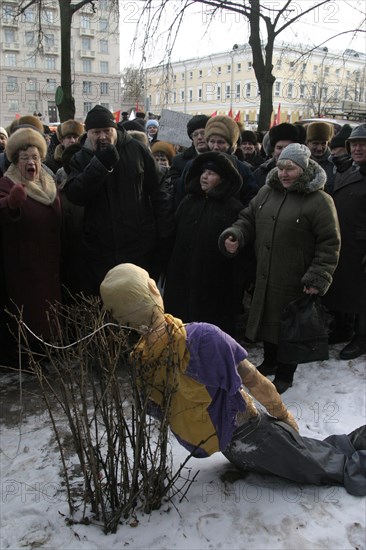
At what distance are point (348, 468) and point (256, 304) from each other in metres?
1.34

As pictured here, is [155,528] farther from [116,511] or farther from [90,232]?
[90,232]

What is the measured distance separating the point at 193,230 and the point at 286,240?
72 cm

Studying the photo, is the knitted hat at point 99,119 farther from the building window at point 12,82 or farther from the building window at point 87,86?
the building window at point 87,86

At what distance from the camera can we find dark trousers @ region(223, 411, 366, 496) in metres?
2.29

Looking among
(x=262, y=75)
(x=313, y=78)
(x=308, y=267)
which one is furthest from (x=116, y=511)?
(x=313, y=78)

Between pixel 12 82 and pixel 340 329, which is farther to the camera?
pixel 12 82

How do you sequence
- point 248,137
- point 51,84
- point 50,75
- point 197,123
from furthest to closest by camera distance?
point 50,75
point 51,84
point 248,137
point 197,123

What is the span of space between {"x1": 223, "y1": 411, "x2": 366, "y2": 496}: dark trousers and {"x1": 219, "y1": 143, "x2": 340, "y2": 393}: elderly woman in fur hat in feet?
3.43

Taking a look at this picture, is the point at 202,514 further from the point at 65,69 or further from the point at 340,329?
the point at 65,69

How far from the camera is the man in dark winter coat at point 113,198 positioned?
3.42m

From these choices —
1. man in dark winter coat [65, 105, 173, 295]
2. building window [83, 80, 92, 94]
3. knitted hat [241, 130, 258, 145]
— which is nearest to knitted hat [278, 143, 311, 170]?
man in dark winter coat [65, 105, 173, 295]

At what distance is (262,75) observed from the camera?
8555mm

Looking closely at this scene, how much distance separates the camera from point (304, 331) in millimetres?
3139

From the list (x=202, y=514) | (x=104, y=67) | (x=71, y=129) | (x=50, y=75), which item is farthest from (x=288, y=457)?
(x=104, y=67)
